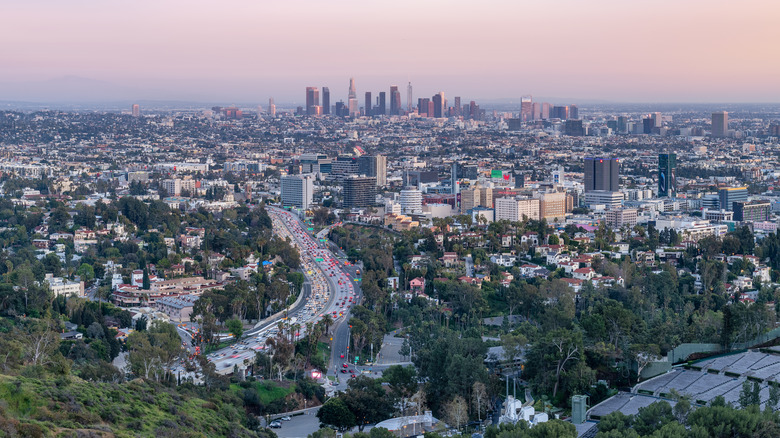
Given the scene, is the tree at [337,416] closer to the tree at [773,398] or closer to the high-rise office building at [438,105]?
the tree at [773,398]

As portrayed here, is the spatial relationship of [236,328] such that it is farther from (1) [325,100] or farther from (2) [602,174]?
(1) [325,100]

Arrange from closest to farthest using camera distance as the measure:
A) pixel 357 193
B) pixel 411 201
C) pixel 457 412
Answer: pixel 457 412, pixel 411 201, pixel 357 193

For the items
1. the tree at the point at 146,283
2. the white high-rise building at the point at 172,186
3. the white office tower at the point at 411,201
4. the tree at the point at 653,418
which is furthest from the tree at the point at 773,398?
the white high-rise building at the point at 172,186

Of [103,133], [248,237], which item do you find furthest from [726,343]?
[103,133]

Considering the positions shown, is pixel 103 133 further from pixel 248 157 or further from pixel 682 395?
pixel 682 395

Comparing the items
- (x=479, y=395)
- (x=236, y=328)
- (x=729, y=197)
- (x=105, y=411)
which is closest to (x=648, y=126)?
(x=729, y=197)

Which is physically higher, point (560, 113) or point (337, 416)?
point (560, 113)
